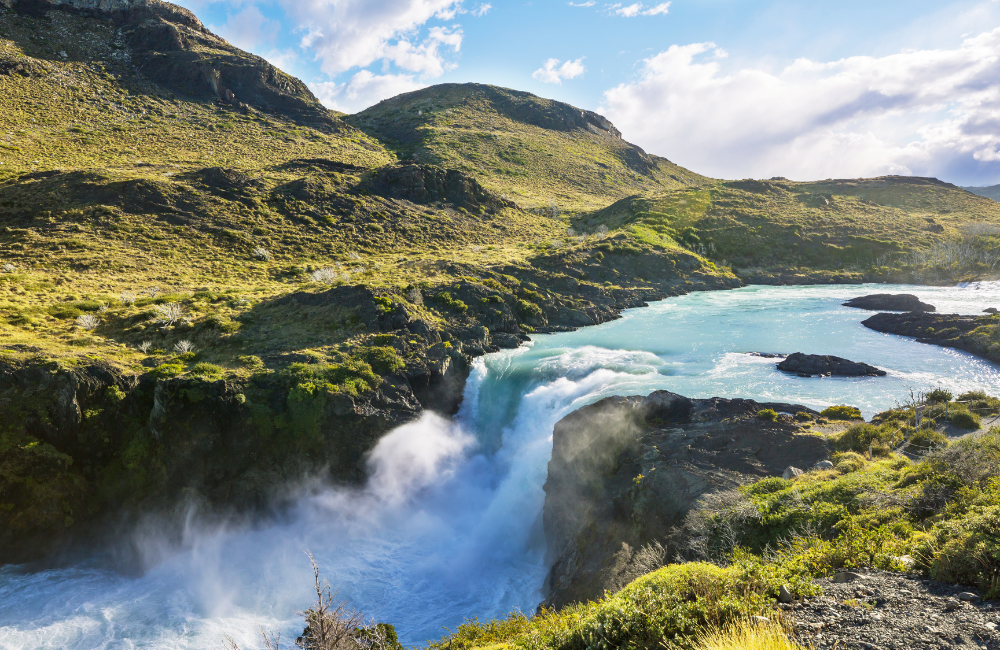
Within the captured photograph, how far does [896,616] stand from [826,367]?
24.8 metres

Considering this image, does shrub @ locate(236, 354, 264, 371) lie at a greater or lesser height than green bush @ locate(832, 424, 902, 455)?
greater

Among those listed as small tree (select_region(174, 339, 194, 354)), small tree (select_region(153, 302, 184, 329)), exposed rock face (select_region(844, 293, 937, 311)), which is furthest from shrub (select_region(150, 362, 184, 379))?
A: exposed rock face (select_region(844, 293, 937, 311))

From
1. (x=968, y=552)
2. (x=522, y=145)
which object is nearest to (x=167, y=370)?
(x=968, y=552)

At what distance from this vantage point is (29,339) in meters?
21.0

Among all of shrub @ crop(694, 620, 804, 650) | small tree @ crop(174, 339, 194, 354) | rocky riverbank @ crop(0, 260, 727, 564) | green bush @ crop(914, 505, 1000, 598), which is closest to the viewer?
shrub @ crop(694, 620, 804, 650)

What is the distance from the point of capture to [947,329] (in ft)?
108

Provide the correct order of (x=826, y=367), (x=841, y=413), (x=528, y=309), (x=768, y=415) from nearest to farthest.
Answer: (x=768, y=415) < (x=841, y=413) < (x=826, y=367) < (x=528, y=309)

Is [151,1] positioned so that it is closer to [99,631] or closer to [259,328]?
[259,328]

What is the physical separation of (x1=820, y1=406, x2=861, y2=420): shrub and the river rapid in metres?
1.90

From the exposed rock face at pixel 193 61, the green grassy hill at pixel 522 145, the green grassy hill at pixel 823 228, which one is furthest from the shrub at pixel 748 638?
the exposed rock face at pixel 193 61

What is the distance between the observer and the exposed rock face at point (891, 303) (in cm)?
4112

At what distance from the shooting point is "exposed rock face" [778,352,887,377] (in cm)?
2672

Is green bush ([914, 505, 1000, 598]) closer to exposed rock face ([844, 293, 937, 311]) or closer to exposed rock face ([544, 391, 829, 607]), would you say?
exposed rock face ([544, 391, 829, 607])

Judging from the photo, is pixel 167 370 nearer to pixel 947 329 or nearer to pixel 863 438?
pixel 863 438
